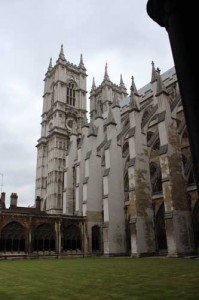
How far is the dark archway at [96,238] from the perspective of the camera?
100ft

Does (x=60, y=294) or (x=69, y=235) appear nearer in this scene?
(x=60, y=294)

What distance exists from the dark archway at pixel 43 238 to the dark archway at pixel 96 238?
4.79 meters

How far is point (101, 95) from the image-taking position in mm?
61312

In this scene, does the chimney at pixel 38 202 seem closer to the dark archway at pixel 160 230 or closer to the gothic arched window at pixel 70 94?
the gothic arched window at pixel 70 94

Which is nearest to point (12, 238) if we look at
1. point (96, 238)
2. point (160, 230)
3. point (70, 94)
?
point (96, 238)

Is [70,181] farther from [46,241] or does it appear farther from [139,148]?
[139,148]

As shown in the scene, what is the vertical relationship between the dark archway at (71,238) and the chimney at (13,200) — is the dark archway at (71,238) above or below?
below

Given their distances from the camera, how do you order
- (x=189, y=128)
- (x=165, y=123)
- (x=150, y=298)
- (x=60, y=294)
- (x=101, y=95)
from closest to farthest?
1. (x=189, y=128)
2. (x=150, y=298)
3. (x=60, y=294)
4. (x=165, y=123)
5. (x=101, y=95)

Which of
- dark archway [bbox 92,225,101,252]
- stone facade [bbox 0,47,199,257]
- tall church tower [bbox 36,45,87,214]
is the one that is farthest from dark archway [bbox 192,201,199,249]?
tall church tower [bbox 36,45,87,214]

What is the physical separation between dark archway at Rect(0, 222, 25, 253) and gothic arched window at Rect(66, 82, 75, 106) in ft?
109

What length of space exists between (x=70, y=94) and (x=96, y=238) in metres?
33.3

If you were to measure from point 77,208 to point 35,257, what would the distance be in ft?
32.2

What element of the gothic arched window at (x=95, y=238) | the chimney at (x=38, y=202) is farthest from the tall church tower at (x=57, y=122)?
the gothic arched window at (x=95, y=238)

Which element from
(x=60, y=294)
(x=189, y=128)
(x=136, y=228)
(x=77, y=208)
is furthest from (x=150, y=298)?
(x=77, y=208)
